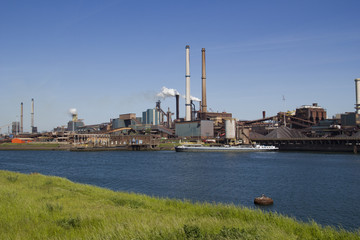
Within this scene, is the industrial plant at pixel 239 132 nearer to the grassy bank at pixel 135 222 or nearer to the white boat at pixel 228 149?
the white boat at pixel 228 149

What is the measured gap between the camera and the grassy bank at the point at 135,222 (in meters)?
10.9

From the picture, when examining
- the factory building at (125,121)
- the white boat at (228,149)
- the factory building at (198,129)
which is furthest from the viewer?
the factory building at (125,121)

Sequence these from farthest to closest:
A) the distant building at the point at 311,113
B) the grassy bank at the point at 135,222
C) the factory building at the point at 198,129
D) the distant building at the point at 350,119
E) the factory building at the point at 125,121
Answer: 1. the factory building at the point at 125,121
2. the factory building at the point at 198,129
3. the distant building at the point at 311,113
4. the distant building at the point at 350,119
5. the grassy bank at the point at 135,222

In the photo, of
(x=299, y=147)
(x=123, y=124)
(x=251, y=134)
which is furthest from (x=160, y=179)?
(x=123, y=124)

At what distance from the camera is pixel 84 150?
117m

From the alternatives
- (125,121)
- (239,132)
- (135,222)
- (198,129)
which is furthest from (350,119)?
(135,222)

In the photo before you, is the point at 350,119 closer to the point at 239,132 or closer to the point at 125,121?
the point at 239,132

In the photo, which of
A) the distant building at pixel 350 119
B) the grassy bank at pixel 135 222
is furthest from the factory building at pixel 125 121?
the grassy bank at pixel 135 222

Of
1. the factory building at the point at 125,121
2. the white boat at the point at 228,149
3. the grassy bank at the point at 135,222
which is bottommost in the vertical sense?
the white boat at the point at 228,149

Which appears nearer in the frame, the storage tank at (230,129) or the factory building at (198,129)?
the storage tank at (230,129)

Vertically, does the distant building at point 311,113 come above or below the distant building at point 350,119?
above

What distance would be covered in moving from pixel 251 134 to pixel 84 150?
6276 centimetres

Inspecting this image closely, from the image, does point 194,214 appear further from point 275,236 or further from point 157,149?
point 157,149

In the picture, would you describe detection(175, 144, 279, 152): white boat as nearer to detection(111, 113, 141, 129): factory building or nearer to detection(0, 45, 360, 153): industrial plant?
detection(0, 45, 360, 153): industrial plant
